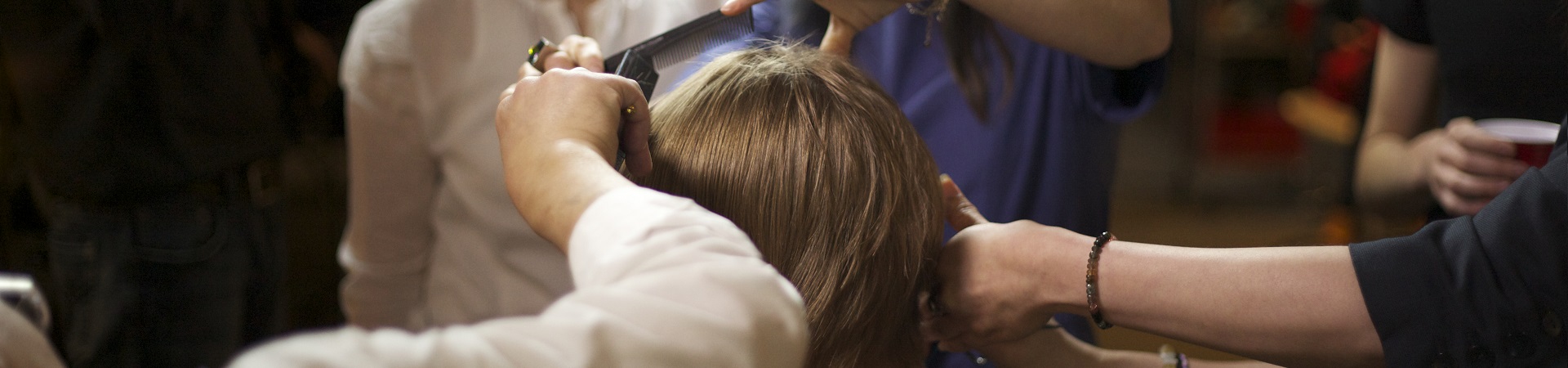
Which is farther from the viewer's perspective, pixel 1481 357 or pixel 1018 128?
pixel 1018 128

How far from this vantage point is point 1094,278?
0.61 m

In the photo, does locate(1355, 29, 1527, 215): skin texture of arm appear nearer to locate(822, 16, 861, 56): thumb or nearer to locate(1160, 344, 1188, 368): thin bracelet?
locate(1160, 344, 1188, 368): thin bracelet

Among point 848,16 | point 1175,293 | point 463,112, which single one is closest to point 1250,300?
point 1175,293

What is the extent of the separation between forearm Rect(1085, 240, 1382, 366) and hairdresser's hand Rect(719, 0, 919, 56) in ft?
0.83

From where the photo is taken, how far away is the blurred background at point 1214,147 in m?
1.05

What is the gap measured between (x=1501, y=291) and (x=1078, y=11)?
0.32m

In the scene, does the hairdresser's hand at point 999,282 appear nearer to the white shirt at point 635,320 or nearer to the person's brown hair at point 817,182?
the person's brown hair at point 817,182

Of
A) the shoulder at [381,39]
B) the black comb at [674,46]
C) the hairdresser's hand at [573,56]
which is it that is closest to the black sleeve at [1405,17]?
the black comb at [674,46]

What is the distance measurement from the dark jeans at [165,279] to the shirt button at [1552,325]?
0.90m

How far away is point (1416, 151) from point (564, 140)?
847mm

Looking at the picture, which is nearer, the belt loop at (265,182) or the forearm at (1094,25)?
the forearm at (1094,25)

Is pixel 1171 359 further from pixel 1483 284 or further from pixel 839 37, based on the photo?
pixel 839 37

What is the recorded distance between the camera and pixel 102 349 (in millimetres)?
836

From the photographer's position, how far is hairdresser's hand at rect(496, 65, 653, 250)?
0.43 m
